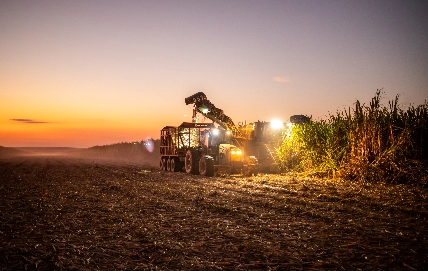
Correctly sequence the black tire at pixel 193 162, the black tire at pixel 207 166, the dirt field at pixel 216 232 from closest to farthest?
the dirt field at pixel 216 232 → the black tire at pixel 207 166 → the black tire at pixel 193 162

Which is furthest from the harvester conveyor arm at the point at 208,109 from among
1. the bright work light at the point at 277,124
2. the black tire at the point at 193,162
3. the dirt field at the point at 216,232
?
the dirt field at the point at 216,232

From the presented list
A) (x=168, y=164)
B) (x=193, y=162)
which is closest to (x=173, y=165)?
(x=168, y=164)

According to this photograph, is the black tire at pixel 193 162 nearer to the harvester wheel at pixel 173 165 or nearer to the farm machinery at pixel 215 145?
the farm machinery at pixel 215 145

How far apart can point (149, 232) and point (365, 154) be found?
33.6 feet

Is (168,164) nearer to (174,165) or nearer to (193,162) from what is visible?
(174,165)

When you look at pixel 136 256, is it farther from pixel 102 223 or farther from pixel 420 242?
pixel 420 242

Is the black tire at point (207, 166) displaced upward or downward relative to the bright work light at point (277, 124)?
downward

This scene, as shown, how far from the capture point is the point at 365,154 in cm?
1350

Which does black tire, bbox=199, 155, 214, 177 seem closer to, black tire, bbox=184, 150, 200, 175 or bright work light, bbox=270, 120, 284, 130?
black tire, bbox=184, 150, 200, 175

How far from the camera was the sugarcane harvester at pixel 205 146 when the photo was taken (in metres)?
18.4

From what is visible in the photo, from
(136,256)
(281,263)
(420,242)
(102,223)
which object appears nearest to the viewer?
(281,263)

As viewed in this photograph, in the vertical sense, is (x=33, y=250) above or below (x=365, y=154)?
below

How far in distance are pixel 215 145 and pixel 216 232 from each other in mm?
13946

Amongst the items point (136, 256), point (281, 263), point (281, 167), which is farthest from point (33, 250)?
point (281, 167)
